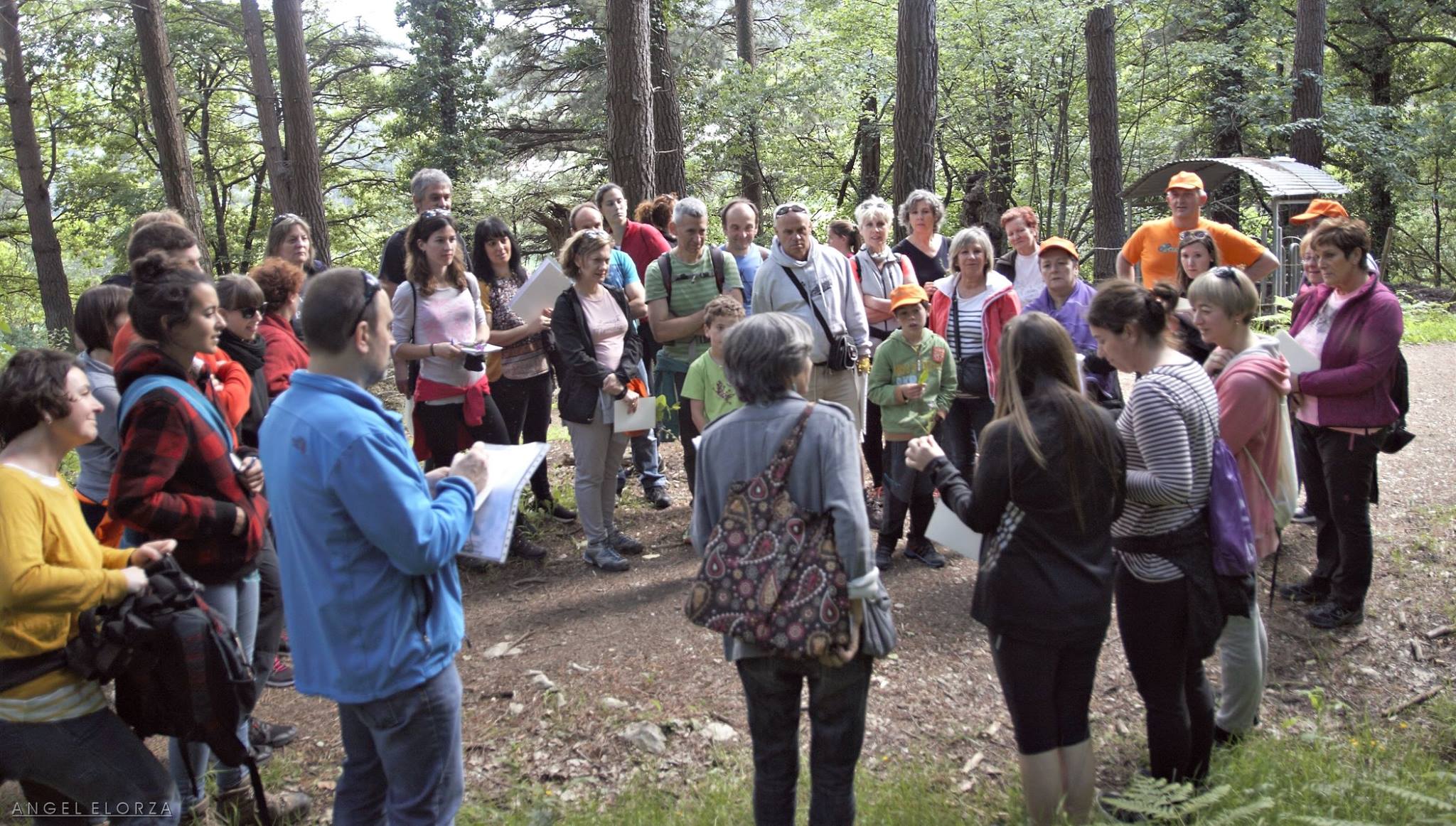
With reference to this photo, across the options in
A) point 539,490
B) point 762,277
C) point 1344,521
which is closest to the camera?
point 1344,521

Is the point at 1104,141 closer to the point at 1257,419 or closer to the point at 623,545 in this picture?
the point at 623,545

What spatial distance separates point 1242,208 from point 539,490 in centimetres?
1869

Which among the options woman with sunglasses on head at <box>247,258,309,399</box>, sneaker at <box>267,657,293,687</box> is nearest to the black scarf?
woman with sunglasses on head at <box>247,258,309,399</box>

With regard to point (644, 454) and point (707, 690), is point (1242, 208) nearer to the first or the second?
point (644, 454)

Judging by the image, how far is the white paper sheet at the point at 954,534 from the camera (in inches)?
126

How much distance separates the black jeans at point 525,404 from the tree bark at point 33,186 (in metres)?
11.9

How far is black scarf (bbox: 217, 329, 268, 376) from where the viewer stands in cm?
448

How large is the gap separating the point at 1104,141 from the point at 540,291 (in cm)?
1082

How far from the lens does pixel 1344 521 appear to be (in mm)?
4934

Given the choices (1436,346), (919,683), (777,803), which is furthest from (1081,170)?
(777,803)

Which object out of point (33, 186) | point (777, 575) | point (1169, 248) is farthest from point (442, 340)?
point (33, 186)

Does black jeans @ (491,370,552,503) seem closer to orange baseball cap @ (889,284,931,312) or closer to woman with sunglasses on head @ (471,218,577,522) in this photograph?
woman with sunglasses on head @ (471,218,577,522)

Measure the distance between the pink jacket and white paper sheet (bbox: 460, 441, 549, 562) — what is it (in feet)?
8.06

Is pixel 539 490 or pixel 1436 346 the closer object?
pixel 539 490
